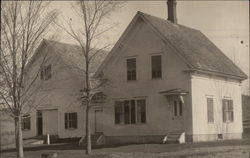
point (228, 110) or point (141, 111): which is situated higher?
point (141, 111)

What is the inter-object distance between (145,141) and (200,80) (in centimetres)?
523

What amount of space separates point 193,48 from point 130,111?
19.6 feet

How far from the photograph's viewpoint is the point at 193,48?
30609mm

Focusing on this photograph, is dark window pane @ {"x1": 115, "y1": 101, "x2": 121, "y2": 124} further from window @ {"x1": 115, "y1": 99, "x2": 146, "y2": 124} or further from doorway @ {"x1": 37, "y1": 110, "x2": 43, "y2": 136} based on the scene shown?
doorway @ {"x1": 37, "y1": 110, "x2": 43, "y2": 136}

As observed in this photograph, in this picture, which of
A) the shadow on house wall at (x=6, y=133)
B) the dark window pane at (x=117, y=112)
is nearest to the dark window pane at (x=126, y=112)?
the dark window pane at (x=117, y=112)

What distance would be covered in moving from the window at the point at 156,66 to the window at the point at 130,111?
6.20 ft

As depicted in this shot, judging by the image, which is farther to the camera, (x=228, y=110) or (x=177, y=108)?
(x=228, y=110)

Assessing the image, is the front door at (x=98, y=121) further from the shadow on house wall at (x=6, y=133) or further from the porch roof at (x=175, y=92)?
the shadow on house wall at (x=6, y=133)

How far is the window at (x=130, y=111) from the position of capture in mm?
29656

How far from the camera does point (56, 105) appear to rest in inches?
1457

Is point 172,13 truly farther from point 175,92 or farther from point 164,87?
point 175,92

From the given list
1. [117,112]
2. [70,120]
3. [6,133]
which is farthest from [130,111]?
[6,133]

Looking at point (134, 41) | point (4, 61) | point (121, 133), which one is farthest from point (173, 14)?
point (4, 61)

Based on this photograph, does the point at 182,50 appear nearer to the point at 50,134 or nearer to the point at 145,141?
the point at 145,141
